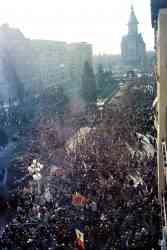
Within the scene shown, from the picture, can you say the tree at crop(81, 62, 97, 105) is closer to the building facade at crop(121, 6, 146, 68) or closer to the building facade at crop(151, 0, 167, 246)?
the building facade at crop(151, 0, 167, 246)

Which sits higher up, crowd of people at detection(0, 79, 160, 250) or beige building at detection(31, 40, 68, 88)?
beige building at detection(31, 40, 68, 88)

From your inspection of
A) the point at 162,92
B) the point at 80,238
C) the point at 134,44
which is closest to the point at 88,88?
the point at 162,92

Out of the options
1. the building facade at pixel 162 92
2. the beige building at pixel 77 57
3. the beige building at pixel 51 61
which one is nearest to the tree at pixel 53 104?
the beige building at pixel 51 61

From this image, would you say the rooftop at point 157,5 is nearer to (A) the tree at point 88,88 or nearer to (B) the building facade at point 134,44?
(A) the tree at point 88,88

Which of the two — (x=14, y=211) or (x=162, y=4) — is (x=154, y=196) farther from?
(x=162, y=4)

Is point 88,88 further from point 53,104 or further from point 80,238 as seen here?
point 80,238

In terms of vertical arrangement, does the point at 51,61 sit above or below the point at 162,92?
above

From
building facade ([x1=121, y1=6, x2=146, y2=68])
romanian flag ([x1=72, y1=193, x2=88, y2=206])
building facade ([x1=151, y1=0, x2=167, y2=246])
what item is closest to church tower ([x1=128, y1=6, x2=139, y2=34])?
building facade ([x1=121, y1=6, x2=146, y2=68])
